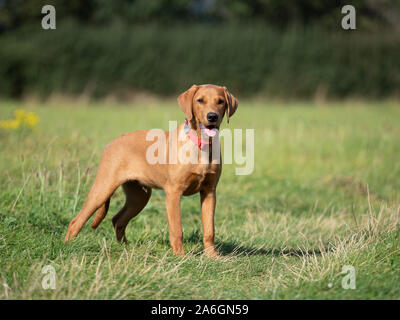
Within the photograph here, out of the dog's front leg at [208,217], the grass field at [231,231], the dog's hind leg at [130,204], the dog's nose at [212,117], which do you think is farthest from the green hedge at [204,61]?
the dog's nose at [212,117]

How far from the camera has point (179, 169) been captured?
5.41 meters

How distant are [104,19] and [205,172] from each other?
97.8 ft

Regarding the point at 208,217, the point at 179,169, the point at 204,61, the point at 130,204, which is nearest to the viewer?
the point at 179,169

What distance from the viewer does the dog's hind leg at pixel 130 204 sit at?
6.14 meters

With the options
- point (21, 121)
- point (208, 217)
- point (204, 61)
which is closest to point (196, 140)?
point (208, 217)

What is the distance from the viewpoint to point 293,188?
9.51 m

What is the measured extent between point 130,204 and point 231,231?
1370 mm

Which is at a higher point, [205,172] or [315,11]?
[315,11]

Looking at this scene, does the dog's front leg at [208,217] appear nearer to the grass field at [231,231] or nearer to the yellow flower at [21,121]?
the grass field at [231,231]

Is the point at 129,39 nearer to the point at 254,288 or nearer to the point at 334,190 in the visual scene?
the point at 334,190

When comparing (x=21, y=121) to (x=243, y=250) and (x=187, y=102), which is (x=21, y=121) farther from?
(x=243, y=250)

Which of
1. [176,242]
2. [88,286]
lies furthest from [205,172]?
[88,286]

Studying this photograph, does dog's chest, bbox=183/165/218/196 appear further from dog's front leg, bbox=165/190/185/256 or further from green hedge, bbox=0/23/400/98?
green hedge, bbox=0/23/400/98

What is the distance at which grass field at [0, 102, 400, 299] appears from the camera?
4.46 metres
